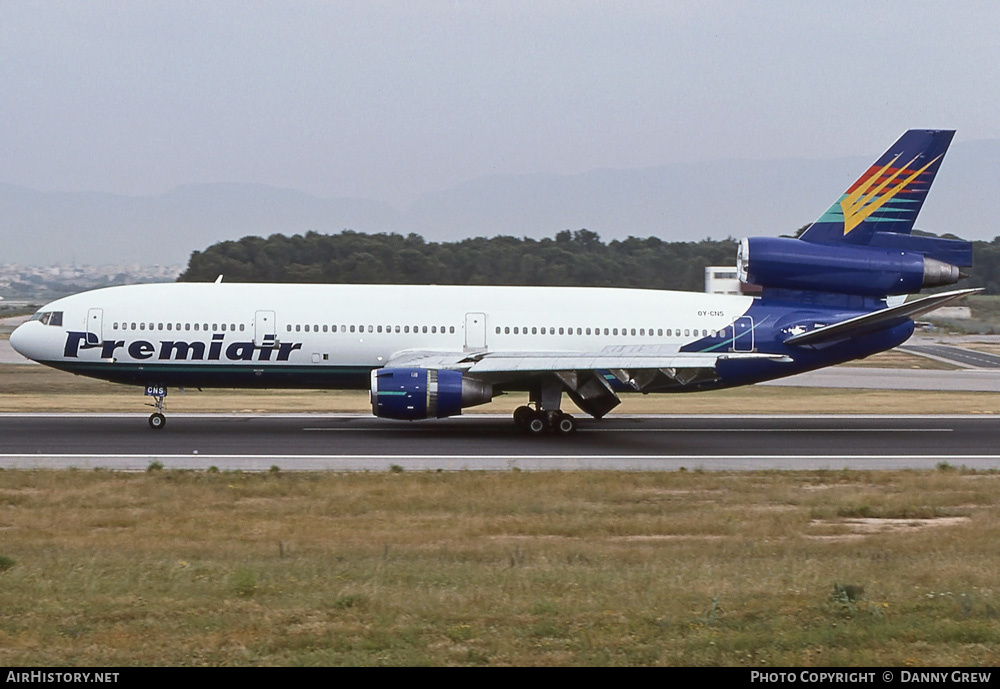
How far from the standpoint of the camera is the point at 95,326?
95.8 ft

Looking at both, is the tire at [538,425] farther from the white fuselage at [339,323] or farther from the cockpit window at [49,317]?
the cockpit window at [49,317]

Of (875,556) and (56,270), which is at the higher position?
(56,270)

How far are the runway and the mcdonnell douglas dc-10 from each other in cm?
135

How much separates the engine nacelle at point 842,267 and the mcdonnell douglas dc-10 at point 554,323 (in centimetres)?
4

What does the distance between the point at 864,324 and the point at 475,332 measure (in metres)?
10.4

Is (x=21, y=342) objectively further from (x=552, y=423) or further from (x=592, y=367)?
(x=592, y=367)

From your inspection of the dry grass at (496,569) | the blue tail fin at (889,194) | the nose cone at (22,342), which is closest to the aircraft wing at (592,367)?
the blue tail fin at (889,194)

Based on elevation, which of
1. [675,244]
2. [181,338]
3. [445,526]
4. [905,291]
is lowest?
[445,526]

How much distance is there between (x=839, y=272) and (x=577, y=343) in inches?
294

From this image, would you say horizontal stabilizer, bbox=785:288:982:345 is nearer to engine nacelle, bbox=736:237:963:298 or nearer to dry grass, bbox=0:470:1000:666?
engine nacelle, bbox=736:237:963:298

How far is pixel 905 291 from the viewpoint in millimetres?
30547

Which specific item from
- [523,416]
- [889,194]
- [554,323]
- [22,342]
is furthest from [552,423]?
[22,342]
